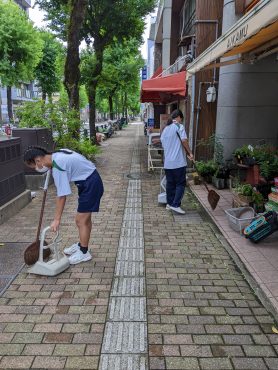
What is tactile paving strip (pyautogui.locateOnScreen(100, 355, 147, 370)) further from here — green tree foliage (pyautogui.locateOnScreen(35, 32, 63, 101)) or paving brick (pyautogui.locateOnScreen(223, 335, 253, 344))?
green tree foliage (pyautogui.locateOnScreen(35, 32, 63, 101))

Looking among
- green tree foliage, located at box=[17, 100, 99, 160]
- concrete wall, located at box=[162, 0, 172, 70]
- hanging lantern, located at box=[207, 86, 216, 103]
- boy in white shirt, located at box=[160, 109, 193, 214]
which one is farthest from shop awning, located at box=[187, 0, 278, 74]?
concrete wall, located at box=[162, 0, 172, 70]

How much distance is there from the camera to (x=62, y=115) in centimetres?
928

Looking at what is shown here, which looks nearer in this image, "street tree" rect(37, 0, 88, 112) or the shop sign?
the shop sign

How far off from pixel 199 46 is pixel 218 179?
3.91m

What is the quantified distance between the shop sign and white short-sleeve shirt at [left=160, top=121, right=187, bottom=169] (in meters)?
1.95

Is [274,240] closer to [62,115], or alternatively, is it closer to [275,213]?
[275,213]

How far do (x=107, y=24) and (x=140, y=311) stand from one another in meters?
16.2

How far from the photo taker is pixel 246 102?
7.57m

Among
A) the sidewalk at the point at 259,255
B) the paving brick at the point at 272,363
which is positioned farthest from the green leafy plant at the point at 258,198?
the paving brick at the point at 272,363

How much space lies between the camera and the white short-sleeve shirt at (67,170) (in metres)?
3.54

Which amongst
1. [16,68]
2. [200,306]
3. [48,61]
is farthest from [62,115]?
[48,61]

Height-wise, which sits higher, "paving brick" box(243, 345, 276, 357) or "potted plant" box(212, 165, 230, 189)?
"potted plant" box(212, 165, 230, 189)

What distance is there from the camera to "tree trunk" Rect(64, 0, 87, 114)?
9.89 metres

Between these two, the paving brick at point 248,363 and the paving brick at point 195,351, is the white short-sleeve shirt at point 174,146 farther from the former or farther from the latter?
the paving brick at point 248,363
